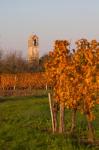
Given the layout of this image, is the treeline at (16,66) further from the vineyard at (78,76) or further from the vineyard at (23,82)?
the vineyard at (78,76)

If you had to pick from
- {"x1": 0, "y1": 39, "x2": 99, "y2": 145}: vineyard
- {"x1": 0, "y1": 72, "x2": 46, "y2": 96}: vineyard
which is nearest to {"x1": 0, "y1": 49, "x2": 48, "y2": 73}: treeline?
{"x1": 0, "y1": 72, "x2": 46, "y2": 96}: vineyard

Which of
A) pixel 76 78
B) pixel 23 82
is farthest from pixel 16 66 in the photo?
pixel 76 78

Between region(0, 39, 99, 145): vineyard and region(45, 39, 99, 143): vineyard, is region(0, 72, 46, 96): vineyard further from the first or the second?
region(45, 39, 99, 143): vineyard

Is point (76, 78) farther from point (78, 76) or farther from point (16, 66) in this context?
point (16, 66)

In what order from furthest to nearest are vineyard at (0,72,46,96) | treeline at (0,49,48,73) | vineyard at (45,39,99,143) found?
treeline at (0,49,48,73)
vineyard at (0,72,46,96)
vineyard at (45,39,99,143)

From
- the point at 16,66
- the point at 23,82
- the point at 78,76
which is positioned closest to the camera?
the point at 78,76

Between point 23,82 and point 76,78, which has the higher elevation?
point 23,82

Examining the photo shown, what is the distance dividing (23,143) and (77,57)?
317cm

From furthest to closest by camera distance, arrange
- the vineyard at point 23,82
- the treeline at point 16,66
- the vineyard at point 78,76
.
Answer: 1. the treeline at point 16,66
2. the vineyard at point 23,82
3. the vineyard at point 78,76

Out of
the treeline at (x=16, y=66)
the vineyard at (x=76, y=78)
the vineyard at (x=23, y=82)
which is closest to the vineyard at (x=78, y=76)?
the vineyard at (x=76, y=78)

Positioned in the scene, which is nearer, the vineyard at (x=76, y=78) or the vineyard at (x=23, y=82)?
the vineyard at (x=76, y=78)

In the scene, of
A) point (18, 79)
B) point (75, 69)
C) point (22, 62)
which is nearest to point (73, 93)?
point (75, 69)

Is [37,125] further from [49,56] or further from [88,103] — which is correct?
[88,103]

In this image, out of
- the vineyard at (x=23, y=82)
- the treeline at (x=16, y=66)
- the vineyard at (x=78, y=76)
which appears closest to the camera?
the vineyard at (x=78, y=76)
